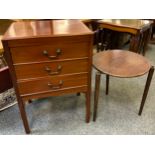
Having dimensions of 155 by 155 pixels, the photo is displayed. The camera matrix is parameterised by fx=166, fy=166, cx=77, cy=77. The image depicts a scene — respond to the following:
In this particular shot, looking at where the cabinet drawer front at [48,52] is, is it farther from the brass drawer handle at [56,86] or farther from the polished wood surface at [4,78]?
the polished wood surface at [4,78]

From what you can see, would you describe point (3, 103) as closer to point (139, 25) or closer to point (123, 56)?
point (123, 56)

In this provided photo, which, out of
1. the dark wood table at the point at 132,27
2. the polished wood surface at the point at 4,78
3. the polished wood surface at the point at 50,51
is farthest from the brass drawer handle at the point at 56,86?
the dark wood table at the point at 132,27

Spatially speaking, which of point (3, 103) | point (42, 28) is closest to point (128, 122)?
point (42, 28)

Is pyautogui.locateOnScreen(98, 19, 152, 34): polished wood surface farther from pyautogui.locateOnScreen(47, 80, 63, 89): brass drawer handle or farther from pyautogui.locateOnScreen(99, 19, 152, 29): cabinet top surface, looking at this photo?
pyautogui.locateOnScreen(47, 80, 63, 89): brass drawer handle

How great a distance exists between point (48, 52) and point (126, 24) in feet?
4.67

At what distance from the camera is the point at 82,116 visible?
148 cm

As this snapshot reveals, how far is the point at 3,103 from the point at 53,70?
33.0 inches

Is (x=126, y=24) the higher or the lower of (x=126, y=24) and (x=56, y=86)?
the higher

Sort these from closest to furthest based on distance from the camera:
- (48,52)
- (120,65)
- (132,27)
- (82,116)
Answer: (48,52) → (120,65) → (82,116) → (132,27)

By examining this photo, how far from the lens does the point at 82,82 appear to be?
3.87 ft

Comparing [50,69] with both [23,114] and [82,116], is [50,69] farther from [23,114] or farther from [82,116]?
[82,116]

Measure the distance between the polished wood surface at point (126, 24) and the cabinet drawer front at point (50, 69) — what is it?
46.6 inches

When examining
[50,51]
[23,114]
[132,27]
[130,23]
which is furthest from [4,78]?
[130,23]

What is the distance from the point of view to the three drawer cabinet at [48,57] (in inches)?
37.4
